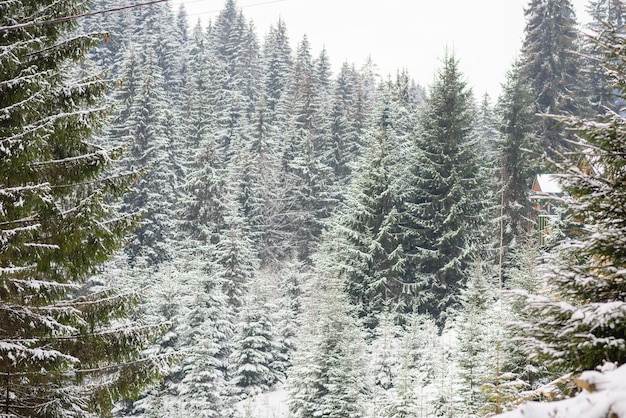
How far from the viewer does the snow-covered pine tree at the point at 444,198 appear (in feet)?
73.8

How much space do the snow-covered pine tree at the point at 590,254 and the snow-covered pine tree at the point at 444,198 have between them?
60.7 ft

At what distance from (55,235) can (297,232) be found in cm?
3130

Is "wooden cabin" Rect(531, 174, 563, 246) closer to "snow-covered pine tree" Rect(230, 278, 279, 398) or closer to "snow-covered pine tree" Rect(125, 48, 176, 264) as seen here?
"snow-covered pine tree" Rect(230, 278, 279, 398)

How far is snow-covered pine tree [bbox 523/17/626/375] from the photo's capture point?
3111 millimetres

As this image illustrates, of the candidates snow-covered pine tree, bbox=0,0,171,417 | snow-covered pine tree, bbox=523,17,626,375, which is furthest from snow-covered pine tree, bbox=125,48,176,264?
snow-covered pine tree, bbox=523,17,626,375

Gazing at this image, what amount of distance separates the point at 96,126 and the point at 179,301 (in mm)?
15965

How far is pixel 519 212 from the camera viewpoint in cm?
2498

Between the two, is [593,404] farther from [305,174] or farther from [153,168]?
[305,174]

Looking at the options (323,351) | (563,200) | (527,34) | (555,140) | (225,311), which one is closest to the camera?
(563,200)

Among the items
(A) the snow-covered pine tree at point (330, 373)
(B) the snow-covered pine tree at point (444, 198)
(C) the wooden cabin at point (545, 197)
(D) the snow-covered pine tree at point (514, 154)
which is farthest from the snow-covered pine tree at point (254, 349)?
(D) the snow-covered pine tree at point (514, 154)

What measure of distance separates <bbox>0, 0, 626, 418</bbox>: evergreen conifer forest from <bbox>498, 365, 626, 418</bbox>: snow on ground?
12mm

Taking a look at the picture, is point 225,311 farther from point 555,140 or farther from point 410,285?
point 555,140

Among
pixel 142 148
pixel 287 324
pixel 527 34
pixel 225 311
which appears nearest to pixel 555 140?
pixel 527 34

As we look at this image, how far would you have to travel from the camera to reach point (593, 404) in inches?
82.9
